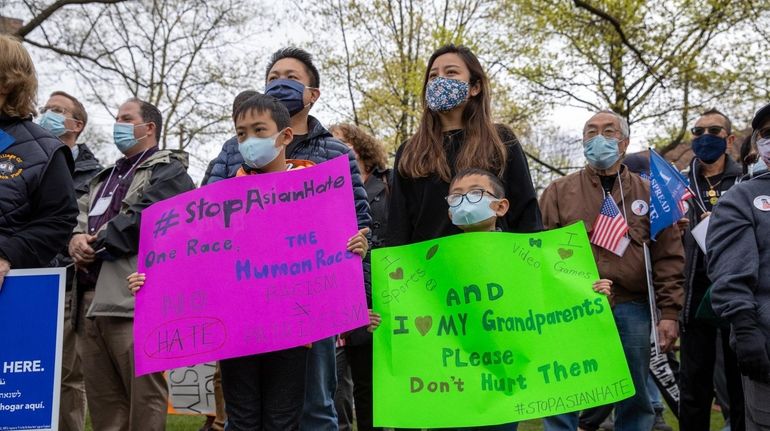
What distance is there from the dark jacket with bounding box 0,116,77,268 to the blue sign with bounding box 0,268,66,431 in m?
0.13

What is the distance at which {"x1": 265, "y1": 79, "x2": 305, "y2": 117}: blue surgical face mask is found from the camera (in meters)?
4.17

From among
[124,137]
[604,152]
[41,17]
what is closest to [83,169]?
[124,137]

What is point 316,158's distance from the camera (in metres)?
4.14

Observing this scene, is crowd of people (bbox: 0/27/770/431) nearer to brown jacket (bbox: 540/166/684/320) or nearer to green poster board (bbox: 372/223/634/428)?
brown jacket (bbox: 540/166/684/320)

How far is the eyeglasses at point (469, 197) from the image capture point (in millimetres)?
3752

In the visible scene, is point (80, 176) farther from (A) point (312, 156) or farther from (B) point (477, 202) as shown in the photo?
(B) point (477, 202)

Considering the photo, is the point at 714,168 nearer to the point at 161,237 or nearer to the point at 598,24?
the point at 161,237

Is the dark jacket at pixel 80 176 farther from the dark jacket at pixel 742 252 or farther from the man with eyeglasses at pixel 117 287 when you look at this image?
the dark jacket at pixel 742 252

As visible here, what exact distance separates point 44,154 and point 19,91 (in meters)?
0.34

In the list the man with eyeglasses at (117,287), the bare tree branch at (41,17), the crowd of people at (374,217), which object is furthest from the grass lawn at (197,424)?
the bare tree branch at (41,17)

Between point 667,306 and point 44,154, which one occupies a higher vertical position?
point 44,154

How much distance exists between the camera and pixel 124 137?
535cm

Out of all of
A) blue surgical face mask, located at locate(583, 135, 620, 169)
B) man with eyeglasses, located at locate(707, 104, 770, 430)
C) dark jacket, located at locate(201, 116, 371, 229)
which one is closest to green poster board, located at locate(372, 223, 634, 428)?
dark jacket, located at locate(201, 116, 371, 229)

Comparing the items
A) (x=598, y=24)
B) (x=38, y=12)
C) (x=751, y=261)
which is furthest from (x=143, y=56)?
(x=751, y=261)
